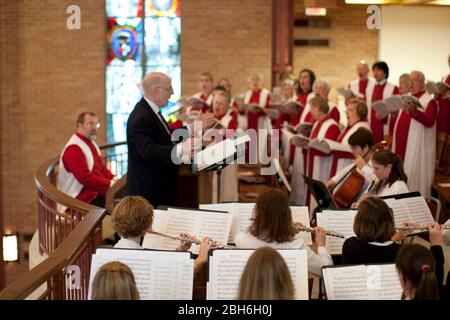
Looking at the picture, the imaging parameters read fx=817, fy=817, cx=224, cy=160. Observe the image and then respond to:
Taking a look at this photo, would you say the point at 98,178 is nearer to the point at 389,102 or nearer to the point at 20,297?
the point at 389,102

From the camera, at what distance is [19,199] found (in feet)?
56.5

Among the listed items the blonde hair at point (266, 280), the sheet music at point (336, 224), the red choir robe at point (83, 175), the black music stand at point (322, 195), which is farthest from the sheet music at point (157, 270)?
the red choir robe at point (83, 175)

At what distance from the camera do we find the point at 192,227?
5.48m

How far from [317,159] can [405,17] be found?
10.1 meters

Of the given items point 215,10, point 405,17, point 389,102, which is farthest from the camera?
point 405,17

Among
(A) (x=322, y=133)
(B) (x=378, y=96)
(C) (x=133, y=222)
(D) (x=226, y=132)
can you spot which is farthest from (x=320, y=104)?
(C) (x=133, y=222)

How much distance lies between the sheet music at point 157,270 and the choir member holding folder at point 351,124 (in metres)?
4.52

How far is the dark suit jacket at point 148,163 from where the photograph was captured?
6.32 m

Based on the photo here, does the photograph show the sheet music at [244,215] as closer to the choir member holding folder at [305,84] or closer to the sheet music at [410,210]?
the sheet music at [410,210]

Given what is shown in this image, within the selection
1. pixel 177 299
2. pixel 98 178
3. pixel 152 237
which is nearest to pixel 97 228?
pixel 152 237

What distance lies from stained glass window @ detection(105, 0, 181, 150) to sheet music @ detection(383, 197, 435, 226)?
11.9 metres

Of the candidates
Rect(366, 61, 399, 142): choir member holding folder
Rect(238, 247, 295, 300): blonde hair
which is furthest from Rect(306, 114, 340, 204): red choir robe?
Rect(238, 247, 295, 300): blonde hair

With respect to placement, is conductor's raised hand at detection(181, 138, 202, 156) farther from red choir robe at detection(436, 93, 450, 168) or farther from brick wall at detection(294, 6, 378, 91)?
brick wall at detection(294, 6, 378, 91)

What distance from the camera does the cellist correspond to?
7.38 metres
